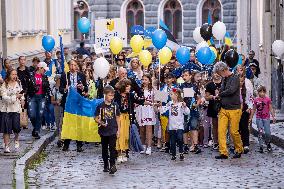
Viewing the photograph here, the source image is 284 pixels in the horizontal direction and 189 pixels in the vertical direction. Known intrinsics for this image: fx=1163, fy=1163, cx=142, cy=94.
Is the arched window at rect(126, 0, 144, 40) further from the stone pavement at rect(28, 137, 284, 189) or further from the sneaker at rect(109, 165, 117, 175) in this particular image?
the sneaker at rect(109, 165, 117, 175)

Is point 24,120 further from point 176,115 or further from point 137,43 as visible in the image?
point 176,115

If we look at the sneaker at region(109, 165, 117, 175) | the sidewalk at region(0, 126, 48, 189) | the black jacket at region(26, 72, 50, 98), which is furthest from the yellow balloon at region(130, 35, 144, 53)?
the sneaker at region(109, 165, 117, 175)

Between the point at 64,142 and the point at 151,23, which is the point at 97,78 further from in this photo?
the point at 151,23

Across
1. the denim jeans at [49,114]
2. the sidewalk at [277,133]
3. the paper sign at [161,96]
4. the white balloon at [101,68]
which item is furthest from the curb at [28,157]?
the sidewalk at [277,133]

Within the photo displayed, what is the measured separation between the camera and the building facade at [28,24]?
31087 mm

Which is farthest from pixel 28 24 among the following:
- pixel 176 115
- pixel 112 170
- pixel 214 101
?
pixel 112 170

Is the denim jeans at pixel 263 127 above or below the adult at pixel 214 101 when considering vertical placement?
below

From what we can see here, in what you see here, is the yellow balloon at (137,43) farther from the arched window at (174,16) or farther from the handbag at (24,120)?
the arched window at (174,16)

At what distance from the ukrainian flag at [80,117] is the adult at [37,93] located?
60.7 inches

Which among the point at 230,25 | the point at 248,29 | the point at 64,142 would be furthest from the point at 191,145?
the point at 230,25

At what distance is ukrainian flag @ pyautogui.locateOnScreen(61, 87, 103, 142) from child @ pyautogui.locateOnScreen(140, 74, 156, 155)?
962 millimetres

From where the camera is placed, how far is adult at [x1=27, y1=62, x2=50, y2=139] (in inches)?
942

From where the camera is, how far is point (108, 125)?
18312mm

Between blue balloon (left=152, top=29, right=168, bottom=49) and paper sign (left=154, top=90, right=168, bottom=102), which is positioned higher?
blue balloon (left=152, top=29, right=168, bottom=49)
